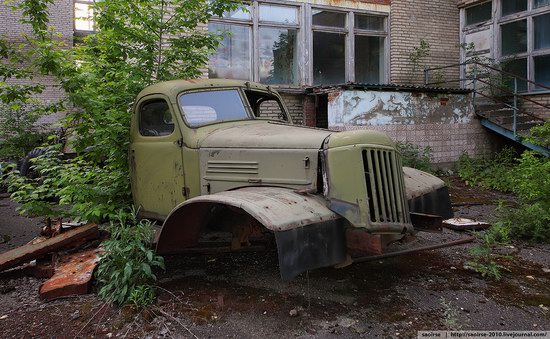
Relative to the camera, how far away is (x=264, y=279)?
3701mm

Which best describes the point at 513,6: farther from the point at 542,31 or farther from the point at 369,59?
the point at 369,59

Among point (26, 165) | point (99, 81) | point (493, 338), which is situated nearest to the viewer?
point (493, 338)

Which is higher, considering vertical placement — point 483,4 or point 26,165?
point 483,4

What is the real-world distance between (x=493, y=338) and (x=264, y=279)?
177 cm

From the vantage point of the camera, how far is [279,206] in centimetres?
279

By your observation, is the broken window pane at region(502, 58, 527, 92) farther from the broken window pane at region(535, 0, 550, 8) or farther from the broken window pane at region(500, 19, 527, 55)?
the broken window pane at region(535, 0, 550, 8)

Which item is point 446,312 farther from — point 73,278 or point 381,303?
point 73,278

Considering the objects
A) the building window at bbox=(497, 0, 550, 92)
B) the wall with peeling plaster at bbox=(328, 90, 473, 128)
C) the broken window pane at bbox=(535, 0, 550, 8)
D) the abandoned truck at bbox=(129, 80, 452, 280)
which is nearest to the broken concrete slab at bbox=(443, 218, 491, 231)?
the abandoned truck at bbox=(129, 80, 452, 280)

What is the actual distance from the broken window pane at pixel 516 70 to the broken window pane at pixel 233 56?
6220 mm

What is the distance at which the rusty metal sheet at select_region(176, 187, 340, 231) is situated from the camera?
104 inches

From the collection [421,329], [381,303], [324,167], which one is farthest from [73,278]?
[421,329]

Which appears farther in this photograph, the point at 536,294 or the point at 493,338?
the point at 536,294

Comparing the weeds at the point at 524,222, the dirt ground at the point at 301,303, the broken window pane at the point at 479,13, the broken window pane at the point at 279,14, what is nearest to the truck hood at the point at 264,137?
the dirt ground at the point at 301,303

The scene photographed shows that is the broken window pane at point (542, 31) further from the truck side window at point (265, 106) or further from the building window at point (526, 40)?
the truck side window at point (265, 106)
